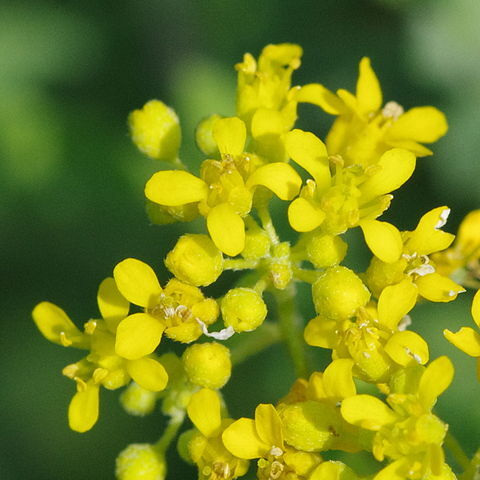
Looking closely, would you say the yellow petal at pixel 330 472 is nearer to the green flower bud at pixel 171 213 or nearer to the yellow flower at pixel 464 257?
the green flower bud at pixel 171 213

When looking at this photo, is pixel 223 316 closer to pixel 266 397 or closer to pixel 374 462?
pixel 374 462

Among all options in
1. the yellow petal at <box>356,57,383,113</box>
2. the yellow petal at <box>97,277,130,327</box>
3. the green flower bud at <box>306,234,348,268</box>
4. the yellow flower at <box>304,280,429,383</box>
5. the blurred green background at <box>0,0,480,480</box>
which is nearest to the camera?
the yellow flower at <box>304,280,429,383</box>

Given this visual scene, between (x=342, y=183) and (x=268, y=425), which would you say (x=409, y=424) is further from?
(x=342, y=183)

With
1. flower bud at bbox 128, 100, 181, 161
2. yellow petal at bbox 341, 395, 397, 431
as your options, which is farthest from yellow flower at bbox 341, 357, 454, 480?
flower bud at bbox 128, 100, 181, 161

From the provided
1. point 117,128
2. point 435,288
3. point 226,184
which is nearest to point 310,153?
point 226,184

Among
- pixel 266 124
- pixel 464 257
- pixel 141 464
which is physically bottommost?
pixel 141 464

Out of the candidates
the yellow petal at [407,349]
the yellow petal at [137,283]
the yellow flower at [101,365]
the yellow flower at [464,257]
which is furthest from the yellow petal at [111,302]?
the yellow flower at [464,257]

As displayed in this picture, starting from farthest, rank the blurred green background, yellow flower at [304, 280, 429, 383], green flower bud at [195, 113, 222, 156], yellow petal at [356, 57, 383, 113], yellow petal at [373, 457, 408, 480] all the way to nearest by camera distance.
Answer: the blurred green background, yellow petal at [356, 57, 383, 113], green flower bud at [195, 113, 222, 156], yellow flower at [304, 280, 429, 383], yellow petal at [373, 457, 408, 480]

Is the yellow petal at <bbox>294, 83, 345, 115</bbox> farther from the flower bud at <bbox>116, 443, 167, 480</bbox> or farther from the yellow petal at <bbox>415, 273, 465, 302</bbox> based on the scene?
the flower bud at <bbox>116, 443, 167, 480</bbox>
